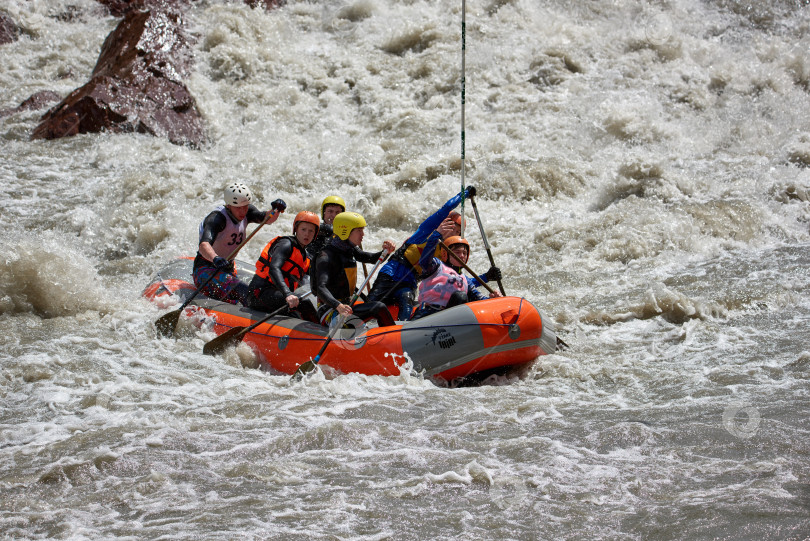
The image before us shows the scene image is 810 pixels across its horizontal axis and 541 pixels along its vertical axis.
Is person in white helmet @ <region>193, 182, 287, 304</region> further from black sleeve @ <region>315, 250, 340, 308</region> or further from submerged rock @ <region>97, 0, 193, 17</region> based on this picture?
submerged rock @ <region>97, 0, 193, 17</region>

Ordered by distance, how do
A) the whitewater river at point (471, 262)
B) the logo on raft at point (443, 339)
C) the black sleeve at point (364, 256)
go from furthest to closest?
the black sleeve at point (364, 256)
the logo on raft at point (443, 339)
the whitewater river at point (471, 262)

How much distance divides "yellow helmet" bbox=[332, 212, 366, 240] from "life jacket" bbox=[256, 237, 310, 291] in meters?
0.66

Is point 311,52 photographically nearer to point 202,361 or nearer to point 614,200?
point 614,200

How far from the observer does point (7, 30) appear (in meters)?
14.8

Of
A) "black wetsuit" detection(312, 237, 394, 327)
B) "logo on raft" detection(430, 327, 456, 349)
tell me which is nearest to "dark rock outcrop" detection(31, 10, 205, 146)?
"black wetsuit" detection(312, 237, 394, 327)

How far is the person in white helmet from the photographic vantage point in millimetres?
6796

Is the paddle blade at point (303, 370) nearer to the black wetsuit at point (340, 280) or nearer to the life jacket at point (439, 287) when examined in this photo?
the black wetsuit at point (340, 280)

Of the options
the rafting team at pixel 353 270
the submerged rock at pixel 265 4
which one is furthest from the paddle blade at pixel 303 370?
the submerged rock at pixel 265 4

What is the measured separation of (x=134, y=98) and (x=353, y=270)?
7.64 m

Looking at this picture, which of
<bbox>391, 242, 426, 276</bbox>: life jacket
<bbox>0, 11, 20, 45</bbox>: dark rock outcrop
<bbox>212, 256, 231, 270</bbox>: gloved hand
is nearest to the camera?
<bbox>391, 242, 426, 276</bbox>: life jacket

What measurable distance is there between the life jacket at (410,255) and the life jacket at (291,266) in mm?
965

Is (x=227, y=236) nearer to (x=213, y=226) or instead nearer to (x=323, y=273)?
(x=213, y=226)

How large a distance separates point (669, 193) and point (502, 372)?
17.7 feet

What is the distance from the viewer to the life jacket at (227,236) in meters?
7.09
